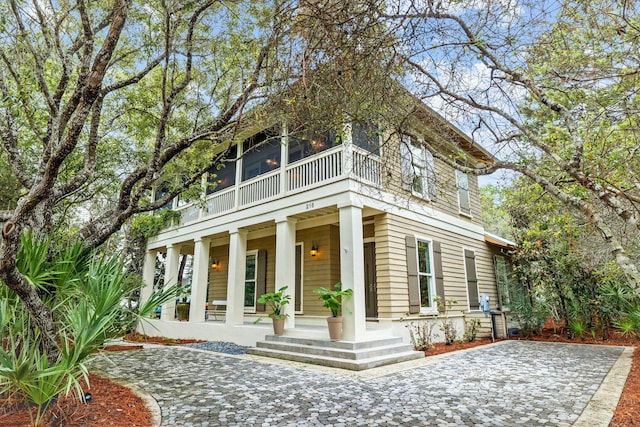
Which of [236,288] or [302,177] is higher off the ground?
[302,177]

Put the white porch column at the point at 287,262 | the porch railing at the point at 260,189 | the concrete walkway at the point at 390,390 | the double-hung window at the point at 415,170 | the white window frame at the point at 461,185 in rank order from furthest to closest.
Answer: the white window frame at the point at 461,185 → the porch railing at the point at 260,189 → the white porch column at the point at 287,262 → the double-hung window at the point at 415,170 → the concrete walkway at the point at 390,390

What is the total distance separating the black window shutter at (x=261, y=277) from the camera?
11258 millimetres

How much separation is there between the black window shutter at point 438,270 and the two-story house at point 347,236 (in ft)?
0.10

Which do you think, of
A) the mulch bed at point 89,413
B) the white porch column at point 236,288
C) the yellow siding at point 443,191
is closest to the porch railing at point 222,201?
the white porch column at point 236,288

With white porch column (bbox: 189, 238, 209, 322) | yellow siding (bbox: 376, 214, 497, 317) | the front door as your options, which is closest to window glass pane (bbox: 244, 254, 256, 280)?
white porch column (bbox: 189, 238, 209, 322)

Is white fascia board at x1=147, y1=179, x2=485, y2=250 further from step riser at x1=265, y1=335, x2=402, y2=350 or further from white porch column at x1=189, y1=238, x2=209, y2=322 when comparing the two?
step riser at x1=265, y1=335, x2=402, y2=350

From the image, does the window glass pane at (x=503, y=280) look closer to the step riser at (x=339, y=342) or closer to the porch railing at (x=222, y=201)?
the step riser at (x=339, y=342)

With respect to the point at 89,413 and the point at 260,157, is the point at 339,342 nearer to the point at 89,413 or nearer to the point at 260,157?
the point at 89,413

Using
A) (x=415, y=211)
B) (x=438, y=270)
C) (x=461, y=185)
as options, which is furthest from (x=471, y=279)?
(x=415, y=211)

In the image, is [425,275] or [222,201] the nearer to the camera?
[425,275]

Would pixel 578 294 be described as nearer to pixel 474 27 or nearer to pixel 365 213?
pixel 365 213

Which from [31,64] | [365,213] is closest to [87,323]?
[31,64]

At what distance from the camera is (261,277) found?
449 inches

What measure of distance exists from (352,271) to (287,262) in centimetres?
192
